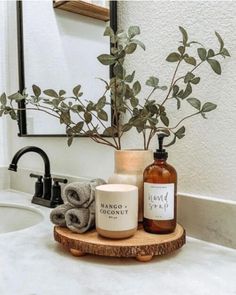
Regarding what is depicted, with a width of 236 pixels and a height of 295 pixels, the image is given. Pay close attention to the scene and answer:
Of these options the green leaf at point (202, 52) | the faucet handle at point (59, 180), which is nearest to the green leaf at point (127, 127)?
the green leaf at point (202, 52)

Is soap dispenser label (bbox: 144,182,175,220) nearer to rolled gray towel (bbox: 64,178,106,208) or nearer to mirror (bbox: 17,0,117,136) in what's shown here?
rolled gray towel (bbox: 64,178,106,208)

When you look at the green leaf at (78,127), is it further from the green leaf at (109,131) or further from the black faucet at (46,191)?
the black faucet at (46,191)

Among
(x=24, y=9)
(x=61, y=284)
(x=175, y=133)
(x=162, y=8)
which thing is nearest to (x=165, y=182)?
(x=175, y=133)

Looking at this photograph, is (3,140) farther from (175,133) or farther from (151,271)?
(151,271)

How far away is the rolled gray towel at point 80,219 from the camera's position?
0.65 meters

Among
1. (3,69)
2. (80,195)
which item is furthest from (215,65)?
(3,69)

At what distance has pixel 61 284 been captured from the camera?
0.50 metres

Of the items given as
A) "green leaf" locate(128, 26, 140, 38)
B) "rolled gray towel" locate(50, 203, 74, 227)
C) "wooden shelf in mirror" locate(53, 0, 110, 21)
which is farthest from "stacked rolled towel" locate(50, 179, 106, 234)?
"wooden shelf in mirror" locate(53, 0, 110, 21)

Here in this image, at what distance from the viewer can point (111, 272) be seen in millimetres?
552

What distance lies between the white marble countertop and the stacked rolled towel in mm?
56

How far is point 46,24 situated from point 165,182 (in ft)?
2.66

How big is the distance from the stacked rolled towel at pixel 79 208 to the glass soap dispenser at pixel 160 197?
0.37 feet

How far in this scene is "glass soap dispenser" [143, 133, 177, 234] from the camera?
640 millimetres

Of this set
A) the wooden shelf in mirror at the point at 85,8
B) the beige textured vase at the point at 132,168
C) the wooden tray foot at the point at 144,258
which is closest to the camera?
the wooden tray foot at the point at 144,258
